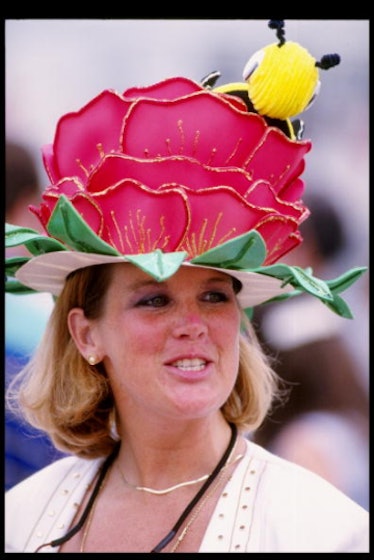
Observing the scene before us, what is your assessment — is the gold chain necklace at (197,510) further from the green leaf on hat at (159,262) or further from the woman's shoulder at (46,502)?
the green leaf on hat at (159,262)

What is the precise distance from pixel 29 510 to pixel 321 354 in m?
1.25

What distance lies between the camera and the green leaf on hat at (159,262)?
1.74m

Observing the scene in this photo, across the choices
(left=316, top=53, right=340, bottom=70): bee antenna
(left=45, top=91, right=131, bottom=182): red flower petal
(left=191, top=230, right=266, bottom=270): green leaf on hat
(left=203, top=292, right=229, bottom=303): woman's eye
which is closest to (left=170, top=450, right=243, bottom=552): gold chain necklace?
(left=203, top=292, right=229, bottom=303): woman's eye

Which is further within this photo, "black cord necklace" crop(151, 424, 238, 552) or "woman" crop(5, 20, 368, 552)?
"black cord necklace" crop(151, 424, 238, 552)

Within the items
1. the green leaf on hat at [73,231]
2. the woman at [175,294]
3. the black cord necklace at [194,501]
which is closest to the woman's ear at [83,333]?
the woman at [175,294]

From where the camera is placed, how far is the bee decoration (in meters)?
1.92

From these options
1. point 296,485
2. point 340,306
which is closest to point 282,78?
point 340,306

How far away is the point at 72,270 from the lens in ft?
7.17

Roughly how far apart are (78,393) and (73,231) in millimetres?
631

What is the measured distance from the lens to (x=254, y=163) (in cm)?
198

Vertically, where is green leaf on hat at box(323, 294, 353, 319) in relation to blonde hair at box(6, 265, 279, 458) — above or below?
above

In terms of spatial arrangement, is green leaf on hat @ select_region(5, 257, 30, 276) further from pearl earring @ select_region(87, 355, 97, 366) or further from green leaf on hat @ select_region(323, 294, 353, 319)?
green leaf on hat @ select_region(323, 294, 353, 319)

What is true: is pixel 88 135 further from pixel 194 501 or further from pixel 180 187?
pixel 194 501

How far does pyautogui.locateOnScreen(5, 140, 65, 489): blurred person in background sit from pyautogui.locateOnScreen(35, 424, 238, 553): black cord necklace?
0.82m
